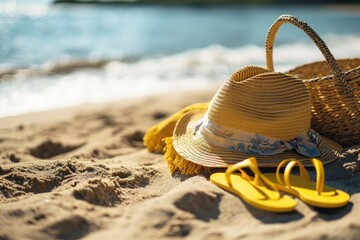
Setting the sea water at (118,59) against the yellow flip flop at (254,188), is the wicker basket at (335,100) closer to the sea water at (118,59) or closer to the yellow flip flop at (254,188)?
the yellow flip flop at (254,188)

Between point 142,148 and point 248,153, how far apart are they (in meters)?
1.29

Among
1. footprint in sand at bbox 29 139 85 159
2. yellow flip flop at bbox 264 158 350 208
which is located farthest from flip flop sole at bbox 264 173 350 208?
footprint in sand at bbox 29 139 85 159

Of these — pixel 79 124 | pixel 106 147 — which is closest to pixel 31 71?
pixel 79 124

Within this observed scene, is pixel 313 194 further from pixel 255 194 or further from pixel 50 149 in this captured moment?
pixel 50 149

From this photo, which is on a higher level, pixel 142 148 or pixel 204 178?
pixel 204 178

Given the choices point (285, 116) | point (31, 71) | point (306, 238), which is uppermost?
point (285, 116)

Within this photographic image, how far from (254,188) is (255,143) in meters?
0.36

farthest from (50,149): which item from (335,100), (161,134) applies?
(335,100)

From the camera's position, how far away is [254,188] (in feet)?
7.11

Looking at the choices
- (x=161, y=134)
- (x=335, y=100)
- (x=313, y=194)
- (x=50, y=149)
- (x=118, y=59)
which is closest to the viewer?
(x=313, y=194)

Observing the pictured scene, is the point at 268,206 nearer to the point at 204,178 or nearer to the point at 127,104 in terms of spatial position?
the point at 204,178

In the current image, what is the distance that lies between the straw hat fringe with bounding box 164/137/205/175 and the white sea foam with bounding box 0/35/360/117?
2.57 meters

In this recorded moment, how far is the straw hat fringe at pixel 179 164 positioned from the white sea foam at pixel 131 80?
8.44 feet

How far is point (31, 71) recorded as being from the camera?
710 centimetres
